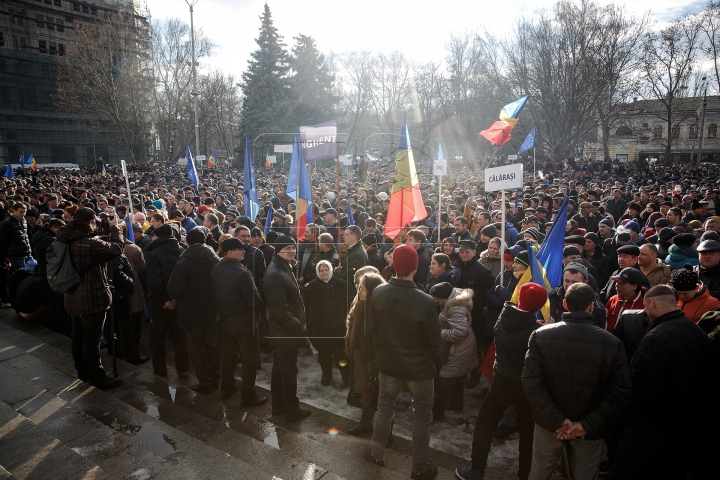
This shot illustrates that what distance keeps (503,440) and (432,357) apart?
4.56ft

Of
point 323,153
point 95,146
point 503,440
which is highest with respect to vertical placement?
point 95,146

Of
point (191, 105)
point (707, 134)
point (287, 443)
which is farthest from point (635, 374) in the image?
point (707, 134)

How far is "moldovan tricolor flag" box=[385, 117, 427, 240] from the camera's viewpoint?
6715mm

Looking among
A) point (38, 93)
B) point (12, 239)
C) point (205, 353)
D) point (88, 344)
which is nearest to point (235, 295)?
point (205, 353)

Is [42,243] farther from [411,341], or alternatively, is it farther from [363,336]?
[411,341]

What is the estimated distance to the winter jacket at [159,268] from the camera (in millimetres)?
5488

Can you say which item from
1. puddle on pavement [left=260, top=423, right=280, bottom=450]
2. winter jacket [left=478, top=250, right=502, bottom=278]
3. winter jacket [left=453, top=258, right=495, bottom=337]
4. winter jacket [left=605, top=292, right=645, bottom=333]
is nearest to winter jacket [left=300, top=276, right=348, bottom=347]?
puddle on pavement [left=260, top=423, right=280, bottom=450]

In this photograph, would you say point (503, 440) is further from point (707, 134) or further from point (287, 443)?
point (707, 134)

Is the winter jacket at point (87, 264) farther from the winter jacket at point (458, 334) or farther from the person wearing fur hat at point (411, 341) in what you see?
the winter jacket at point (458, 334)

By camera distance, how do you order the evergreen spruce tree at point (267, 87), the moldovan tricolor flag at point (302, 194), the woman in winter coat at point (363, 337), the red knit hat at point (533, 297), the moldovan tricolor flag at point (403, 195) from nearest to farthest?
1. the red knit hat at point (533, 297)
2. the woman in winter coat at point (363, 337)
3. the moldovan tricolor flag at point (403, 195)
4. the moldovan tricolor flag at point (302, 194)
5. the evergreen spruce tree at point (267, 87)

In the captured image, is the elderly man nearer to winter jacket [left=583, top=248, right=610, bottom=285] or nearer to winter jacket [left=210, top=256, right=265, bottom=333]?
winter jacket [left=583, top=248, right=610, bottom=285]

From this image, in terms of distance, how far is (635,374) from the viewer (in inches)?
127

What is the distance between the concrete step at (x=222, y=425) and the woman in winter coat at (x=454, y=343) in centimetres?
64

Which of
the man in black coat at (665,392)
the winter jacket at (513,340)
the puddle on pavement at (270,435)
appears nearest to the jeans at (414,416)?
the winter jacket at (513,340)
